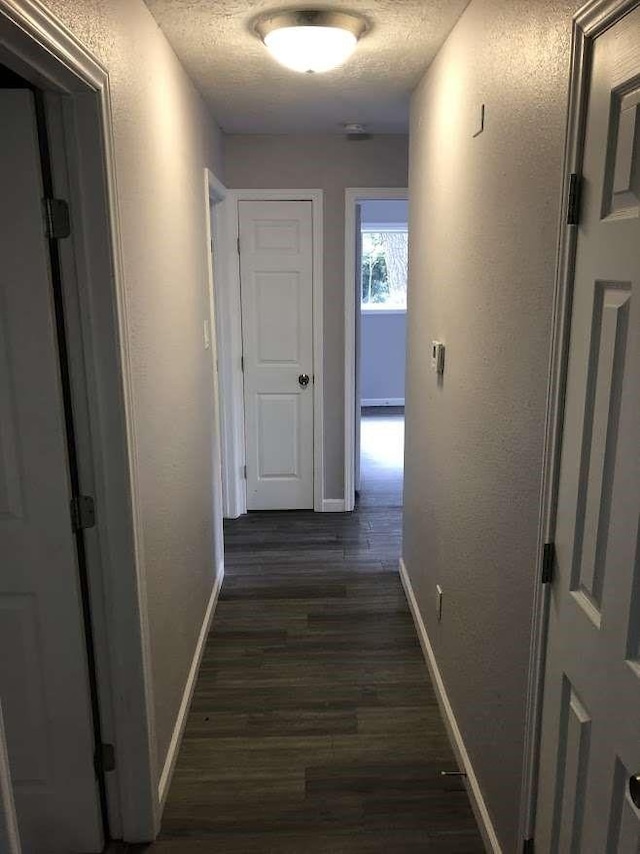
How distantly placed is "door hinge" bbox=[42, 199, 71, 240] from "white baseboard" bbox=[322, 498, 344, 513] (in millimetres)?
3289

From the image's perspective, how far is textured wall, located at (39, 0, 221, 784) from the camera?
5.74 feet

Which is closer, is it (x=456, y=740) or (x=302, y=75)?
(x=456, y=740)

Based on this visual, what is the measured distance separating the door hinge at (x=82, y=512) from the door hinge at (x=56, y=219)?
2.17ft

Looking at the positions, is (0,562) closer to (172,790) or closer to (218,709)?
(172,790)

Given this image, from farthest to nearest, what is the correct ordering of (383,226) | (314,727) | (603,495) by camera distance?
(383,226) < (314,727) < (603,495)

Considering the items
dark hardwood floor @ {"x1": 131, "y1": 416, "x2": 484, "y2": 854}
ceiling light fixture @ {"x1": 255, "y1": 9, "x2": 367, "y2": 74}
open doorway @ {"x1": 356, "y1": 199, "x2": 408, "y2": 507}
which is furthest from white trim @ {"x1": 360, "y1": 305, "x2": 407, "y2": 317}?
ceiling light fixture @ {"x1": 255, "y1": 9, "x2": 367, "y2": 74}

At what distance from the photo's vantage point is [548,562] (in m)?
1.41

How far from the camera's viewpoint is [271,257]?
14.1 ft

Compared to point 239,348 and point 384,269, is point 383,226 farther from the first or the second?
point 239,348

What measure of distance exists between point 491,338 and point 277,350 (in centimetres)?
273

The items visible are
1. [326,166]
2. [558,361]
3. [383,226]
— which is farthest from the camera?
[383,226]

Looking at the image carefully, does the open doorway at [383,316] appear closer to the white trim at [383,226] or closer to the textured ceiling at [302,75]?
the white trim at [383,226]

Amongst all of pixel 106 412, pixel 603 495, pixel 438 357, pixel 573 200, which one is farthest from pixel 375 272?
pixel 603 495

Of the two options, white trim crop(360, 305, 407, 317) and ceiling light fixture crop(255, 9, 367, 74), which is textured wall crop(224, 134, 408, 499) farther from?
white trim crop(360, 305, 407, 317)
